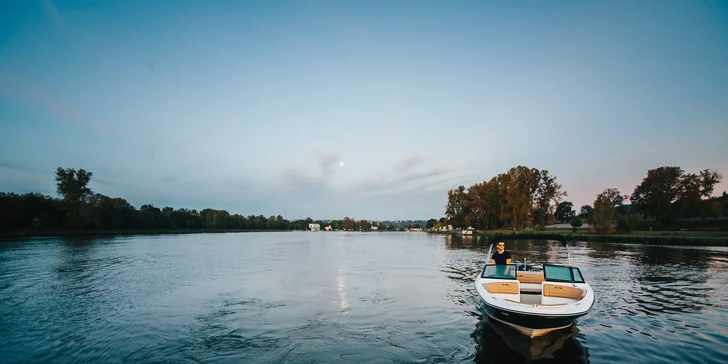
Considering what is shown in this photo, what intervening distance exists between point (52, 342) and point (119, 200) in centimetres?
13844

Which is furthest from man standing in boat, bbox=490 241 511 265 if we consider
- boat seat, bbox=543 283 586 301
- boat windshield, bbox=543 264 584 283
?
boat seat, bbox=543 283 586 301

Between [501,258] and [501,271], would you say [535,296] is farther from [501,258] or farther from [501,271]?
[501,258]

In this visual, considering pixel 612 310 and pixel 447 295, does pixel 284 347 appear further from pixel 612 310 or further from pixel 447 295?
pixel 612 310

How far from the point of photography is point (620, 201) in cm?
9188

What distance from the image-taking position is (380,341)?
11.2 meters

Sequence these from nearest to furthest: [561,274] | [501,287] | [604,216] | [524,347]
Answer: [524,347] < [501,287] < [561,274] < [604,216]

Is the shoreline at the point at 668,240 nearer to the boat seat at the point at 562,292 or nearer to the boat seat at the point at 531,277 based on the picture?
the boat seat at the point at 531,277

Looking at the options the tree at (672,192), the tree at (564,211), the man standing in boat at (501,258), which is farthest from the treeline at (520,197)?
the man standing in boat at (501,258)

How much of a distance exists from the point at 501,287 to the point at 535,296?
4.88 feet

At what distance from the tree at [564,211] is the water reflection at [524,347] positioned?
576ft

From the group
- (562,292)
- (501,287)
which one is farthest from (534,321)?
(562,292)

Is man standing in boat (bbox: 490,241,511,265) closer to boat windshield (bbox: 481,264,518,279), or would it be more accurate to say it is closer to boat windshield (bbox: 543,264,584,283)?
boat windshield (bbox: 481,264,518,279)

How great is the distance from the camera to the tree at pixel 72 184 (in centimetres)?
10275

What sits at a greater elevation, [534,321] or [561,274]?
[561,274]
